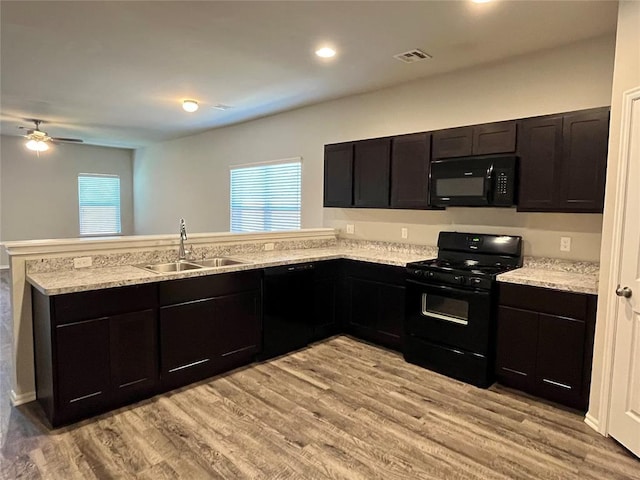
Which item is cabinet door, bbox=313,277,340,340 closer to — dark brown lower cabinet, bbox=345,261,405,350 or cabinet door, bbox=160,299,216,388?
dark brown lower cabinet, bbox=345,261,405,350

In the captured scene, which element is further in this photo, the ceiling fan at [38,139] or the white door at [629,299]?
the ceiling fan at [38,139]

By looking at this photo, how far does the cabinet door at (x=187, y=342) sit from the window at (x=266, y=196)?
8.80 feet

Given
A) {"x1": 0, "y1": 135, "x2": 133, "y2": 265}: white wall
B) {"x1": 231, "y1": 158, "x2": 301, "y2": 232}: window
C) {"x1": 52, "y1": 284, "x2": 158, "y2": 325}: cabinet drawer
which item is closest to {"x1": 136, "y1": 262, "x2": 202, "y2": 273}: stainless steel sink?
{"x1": 52, "y1": 284, "x2": 158, "y2": 325}: cabinet drawer

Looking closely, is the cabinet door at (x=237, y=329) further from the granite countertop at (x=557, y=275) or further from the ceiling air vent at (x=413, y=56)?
the ceiling air vent at (x=413, y=56)

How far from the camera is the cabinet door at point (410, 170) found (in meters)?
3.73

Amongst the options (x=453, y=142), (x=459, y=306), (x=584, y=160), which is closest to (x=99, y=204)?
(x=453, y=142)

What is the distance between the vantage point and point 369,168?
13.7 ft

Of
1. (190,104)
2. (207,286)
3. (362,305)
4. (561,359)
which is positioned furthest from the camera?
(190,104)

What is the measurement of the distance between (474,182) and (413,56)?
48.7 inches

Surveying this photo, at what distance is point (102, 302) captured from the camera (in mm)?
2596

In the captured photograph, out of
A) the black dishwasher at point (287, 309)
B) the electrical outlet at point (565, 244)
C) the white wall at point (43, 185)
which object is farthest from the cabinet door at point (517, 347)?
the white wall at point (43, 185)

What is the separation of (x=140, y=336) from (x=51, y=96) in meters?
3.83

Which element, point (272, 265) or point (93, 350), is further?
point (272, 265)

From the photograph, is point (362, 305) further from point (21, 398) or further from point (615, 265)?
point (21, 398)
